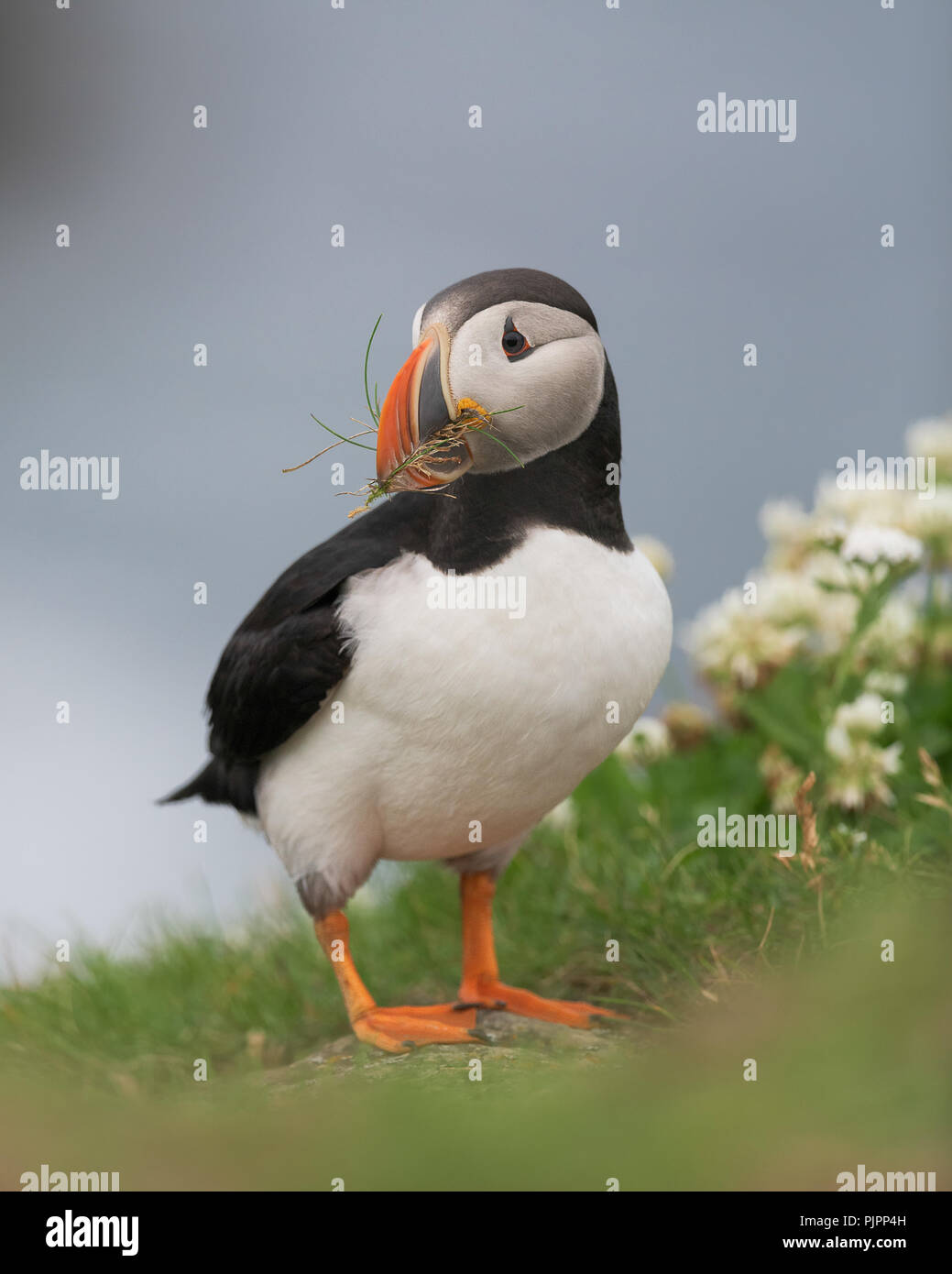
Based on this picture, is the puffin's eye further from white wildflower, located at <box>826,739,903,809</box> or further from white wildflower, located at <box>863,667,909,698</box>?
white wildflower, located at <box>863,667,909,698</box>

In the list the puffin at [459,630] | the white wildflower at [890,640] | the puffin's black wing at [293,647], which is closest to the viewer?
the puffin at [459,630]

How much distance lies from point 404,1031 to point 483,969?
45cm

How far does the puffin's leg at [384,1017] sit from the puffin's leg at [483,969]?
0.37 feet

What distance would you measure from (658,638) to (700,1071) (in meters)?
1.15

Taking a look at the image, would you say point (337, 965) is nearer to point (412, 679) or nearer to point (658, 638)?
point (412, 679)

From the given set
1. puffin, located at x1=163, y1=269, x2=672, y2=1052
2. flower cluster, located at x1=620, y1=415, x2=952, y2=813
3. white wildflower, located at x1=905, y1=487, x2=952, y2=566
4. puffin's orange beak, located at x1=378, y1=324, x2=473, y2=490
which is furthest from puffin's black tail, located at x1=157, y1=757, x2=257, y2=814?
white wildflower, located at x1=905, y1=487, x2=952, y2=566

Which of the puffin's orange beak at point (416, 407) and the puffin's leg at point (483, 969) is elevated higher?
the puffin's orange beak at point (416, 407)

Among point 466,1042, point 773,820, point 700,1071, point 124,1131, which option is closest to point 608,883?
point 773,820

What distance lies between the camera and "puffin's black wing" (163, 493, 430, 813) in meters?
3.12

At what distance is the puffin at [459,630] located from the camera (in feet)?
9.36

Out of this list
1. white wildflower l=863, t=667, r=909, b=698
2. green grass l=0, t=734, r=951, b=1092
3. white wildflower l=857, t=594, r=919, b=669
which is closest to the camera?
green grass l=0, t=734, r=951, b=1092

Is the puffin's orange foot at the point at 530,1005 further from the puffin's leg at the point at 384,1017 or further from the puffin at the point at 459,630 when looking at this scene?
the puffin at the point at 459,630

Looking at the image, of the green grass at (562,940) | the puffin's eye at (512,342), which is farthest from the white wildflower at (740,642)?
the puffin's eye at (512,342)

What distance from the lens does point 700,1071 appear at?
2393 millimetres
